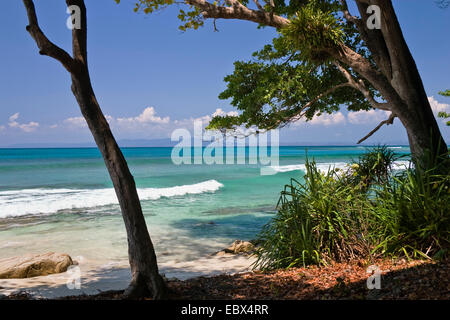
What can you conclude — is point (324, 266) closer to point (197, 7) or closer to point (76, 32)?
point (76, 32)

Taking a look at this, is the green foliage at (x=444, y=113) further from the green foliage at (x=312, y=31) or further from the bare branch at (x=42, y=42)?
the bare branch at (x=42, y=42)

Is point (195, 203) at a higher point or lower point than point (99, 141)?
lower

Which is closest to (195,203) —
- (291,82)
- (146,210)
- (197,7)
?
(146,210)

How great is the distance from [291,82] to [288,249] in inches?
153

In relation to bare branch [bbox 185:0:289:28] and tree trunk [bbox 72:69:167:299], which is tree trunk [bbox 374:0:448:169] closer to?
bare branch [bbox 185:0:289:28]

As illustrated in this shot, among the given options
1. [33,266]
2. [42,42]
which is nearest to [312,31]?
[42,42]

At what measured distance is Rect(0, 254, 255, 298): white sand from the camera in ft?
19.3

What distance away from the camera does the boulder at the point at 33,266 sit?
22.9ft

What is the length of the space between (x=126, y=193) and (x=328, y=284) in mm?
2530

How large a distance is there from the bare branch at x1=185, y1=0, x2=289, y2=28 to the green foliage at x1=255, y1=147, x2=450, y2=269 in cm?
285

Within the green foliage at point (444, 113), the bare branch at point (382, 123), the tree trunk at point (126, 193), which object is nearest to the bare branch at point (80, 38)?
the tree trunk at point (126, 193)

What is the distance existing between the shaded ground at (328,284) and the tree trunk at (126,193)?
296mm

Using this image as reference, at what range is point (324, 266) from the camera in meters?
5.04
